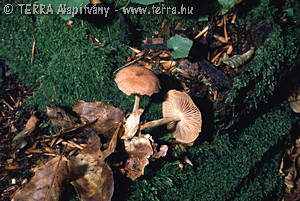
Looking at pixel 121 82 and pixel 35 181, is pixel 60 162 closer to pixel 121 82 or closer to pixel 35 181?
pixel 35 181

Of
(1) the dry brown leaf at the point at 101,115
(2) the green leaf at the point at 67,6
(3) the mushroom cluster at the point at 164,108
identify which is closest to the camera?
(3) the mushroom cluster at the point at 164,108

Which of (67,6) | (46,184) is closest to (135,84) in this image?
(67,6)

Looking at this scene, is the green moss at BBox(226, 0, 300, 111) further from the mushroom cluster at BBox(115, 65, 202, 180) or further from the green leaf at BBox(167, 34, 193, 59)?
the green leaf at BBox(167, 34, 193, 59)

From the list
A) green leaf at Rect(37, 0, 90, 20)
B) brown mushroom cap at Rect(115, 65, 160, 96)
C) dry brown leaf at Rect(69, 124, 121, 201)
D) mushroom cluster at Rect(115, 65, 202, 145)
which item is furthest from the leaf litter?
green leaf at Rect(37, 0, 90, 20)

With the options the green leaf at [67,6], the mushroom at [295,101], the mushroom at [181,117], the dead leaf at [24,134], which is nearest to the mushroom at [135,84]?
the mushroom at [181,117]

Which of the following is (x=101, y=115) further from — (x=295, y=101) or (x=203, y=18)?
(x=295, y=101)

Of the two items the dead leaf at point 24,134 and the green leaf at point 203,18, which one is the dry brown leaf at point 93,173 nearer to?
the dead leaf at point 24,134
